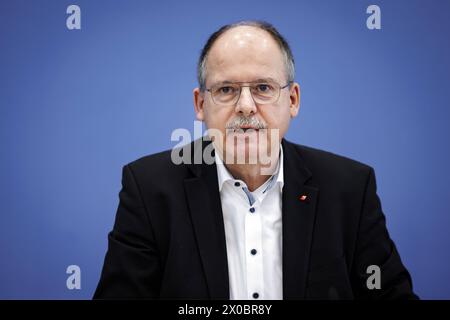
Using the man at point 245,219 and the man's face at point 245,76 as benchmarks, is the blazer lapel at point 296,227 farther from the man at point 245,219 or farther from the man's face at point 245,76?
the man's face at point 245,76

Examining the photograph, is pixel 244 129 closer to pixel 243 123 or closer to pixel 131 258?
pixel 243 123

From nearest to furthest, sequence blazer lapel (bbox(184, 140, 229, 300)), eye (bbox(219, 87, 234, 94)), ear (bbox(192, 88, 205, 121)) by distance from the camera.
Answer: blazer lapel (bbox(184, 140, 229, 300)), eye (bbox(219, 87, 234, 94)), ear (bbox(192, 88, 205, 121))

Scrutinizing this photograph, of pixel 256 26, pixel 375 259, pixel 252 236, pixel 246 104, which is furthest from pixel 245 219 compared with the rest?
pixel 256 26

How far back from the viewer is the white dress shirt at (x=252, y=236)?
5.89 ft

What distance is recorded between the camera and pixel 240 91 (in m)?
1.83

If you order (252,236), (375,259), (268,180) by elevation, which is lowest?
(375,259)

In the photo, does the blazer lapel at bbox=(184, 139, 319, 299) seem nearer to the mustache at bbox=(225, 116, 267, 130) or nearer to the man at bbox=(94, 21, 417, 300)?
the man at bbox=(94, 21, 417, 300)

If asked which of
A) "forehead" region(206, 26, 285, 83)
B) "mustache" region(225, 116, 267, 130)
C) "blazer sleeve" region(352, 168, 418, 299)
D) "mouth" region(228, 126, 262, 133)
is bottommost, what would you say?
"blazer sleeve" region(352, 168, 418, 299)

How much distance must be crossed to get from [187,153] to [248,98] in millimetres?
→ 445

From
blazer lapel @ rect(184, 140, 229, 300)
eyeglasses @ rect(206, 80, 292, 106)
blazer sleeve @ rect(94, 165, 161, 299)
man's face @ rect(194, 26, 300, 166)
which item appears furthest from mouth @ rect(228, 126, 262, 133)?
blazer sleeve @ rect(94, 165, 161, 299)

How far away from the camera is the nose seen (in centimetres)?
179

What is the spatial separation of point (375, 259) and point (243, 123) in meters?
0.82
